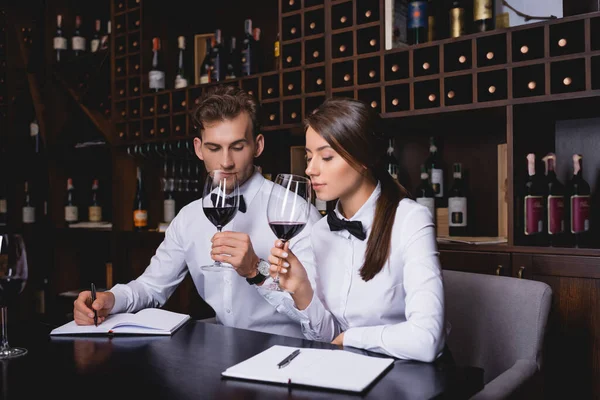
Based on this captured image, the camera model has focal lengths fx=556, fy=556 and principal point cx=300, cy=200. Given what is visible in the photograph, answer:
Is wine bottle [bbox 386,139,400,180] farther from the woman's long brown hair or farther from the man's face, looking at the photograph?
the woman's long brown hair

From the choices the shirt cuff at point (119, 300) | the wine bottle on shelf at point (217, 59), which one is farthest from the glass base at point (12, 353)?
the wine bottle on shelf at point (217, 59)

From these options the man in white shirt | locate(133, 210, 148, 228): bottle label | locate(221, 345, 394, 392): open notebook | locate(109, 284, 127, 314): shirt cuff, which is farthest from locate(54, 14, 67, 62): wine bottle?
locate(221, 345, 394, 392): open notebook

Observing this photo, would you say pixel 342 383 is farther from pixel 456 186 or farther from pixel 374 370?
pixel 456 186

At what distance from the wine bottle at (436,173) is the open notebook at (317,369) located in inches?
65.0

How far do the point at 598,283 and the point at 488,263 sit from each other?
0.38 m

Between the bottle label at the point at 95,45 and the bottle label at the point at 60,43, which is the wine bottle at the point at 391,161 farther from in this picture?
the bottle label at the point at 60,43

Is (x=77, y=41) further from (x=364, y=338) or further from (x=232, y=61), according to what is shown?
(x=364, y=338)

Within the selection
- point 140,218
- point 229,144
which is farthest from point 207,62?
point 229,144

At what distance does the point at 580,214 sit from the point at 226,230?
1307mm

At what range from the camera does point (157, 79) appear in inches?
126

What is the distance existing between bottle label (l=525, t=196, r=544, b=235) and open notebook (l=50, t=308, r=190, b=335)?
1.40 meters

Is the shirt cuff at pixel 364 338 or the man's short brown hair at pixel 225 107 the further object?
the man's short brown hair at pixel 225 107

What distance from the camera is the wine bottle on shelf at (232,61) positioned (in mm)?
3152

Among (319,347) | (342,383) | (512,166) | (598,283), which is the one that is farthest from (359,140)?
(598,283)
